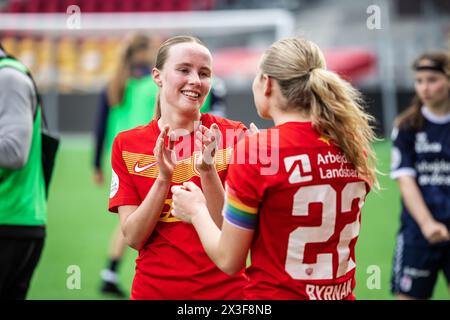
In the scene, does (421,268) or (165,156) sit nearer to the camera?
(165,156)

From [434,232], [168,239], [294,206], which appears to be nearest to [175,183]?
[168,239]

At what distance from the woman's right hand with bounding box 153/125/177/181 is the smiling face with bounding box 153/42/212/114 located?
1.02 ft

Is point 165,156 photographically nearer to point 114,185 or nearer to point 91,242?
point 114,185

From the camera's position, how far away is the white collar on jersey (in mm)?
5070

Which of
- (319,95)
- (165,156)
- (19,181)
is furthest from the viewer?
(19,181)

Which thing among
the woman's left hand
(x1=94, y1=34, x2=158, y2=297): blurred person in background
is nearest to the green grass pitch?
(x1=94, y1=34, x2=158, y2=297): blurred person in background

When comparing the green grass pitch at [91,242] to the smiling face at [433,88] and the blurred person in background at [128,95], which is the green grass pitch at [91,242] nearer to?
the blurred person in background at [128,95]

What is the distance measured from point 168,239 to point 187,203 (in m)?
0.35

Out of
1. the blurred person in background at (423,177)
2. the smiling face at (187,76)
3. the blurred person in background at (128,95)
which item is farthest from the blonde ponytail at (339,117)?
the blurred person in background at (128,95)

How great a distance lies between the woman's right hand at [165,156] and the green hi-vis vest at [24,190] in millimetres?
1228

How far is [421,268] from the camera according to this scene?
4996 millimetres
